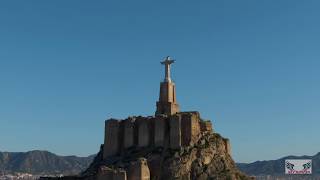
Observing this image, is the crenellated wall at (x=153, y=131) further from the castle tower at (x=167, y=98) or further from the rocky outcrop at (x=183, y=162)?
the castle tower at (x=167, y=98)

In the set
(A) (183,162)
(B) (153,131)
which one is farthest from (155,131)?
(A) (183,162)

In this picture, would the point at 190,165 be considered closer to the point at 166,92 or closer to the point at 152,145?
the point at 152,145

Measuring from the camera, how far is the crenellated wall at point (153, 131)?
347ft

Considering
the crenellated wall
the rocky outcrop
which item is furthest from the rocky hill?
the crenellated wall

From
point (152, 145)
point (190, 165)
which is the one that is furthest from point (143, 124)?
point (190, 165)

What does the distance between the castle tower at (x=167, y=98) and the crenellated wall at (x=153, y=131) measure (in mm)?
4209

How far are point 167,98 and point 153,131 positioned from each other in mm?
8658

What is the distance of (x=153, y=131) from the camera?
355 feet

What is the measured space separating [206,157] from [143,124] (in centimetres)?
1399

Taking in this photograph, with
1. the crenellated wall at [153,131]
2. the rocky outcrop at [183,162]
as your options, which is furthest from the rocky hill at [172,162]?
the crenellated wall at [153,131]

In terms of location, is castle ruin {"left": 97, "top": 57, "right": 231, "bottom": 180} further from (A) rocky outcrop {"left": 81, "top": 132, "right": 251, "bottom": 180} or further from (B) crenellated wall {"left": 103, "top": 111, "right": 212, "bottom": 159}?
(A) rocky outcrop {"left": 81, "top": 132, "right": 251, "bottom": 180}

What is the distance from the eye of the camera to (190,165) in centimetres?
10431

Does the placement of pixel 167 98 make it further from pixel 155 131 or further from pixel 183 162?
pixel 183 162

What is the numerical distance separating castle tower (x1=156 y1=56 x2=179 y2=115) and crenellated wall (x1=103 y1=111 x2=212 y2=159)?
166 inches
